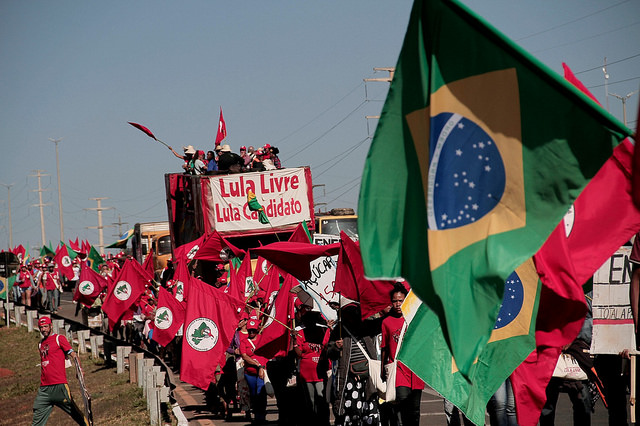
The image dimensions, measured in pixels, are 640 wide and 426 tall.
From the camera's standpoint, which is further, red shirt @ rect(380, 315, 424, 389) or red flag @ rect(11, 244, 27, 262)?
red flag @ rect(11, 244, 27, 262)

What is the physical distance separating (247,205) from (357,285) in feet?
38.3

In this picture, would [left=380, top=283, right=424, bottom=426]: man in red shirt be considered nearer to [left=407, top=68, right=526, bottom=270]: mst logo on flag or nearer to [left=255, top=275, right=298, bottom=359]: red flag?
[left=255, top=275, right=298, bottom=359]: red flag

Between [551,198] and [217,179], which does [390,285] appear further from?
[217,179]

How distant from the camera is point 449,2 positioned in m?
5.39

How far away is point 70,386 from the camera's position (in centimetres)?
2234

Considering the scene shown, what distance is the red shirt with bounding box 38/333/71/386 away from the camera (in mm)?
14328

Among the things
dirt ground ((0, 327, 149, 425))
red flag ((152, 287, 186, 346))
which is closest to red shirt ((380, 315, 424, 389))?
dirt ground ((0, 327, 149, 425))

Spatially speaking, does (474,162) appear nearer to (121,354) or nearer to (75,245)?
(121,354)

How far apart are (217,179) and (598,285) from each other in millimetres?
14351

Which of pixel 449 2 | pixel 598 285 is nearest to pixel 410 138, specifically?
pixel 449 2

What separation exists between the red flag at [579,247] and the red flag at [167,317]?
36.9ft

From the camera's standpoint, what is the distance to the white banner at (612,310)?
28.0 ft

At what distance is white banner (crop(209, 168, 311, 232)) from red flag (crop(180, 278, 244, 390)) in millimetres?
7620

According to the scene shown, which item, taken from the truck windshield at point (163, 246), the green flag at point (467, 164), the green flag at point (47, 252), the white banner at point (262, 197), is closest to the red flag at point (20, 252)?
the green flag at point (47, 252)
